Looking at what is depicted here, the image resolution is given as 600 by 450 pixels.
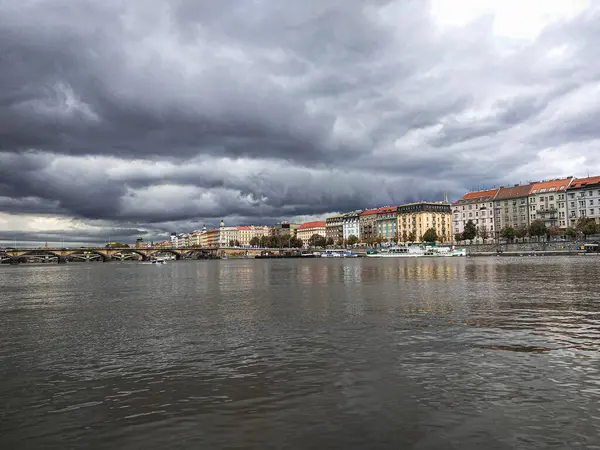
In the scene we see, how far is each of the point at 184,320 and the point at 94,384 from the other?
1223 centimetres

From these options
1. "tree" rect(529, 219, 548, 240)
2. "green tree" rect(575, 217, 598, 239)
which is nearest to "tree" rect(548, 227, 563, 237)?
"tree" rect(529, 219, 548, 240)

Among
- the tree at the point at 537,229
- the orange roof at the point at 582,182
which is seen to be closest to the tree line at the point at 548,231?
the tree at the point at 537,229

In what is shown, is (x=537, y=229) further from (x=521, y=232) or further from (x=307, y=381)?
(x=307, y=381)

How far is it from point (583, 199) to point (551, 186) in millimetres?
15265

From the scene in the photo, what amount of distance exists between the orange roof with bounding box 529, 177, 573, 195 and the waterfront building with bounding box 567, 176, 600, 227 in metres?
2.48

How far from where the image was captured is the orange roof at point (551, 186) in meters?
184

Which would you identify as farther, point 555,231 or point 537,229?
point 555,231

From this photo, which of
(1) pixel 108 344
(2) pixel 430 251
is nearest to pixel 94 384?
(1) pixel 108 344

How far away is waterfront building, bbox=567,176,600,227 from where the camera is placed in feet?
560

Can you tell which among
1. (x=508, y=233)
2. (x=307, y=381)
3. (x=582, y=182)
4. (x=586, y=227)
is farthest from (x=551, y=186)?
(x=307, y=381)

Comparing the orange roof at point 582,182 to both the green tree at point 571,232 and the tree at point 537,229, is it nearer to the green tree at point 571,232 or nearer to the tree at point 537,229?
the green tree at point 571,232

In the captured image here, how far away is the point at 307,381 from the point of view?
1340cm

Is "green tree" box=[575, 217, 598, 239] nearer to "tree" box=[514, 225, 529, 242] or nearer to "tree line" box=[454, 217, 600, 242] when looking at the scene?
"tree line" box=[454, 217, 600, 242]

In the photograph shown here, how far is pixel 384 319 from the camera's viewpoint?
24094 mm
